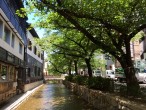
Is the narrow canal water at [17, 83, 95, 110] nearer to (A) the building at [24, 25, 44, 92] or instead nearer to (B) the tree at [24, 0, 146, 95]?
(B) the tree at [24, 0, 146, 95]

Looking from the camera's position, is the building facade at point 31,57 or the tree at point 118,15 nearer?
the tree at point 118,15

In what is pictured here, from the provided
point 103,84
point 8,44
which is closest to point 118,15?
point 103,84

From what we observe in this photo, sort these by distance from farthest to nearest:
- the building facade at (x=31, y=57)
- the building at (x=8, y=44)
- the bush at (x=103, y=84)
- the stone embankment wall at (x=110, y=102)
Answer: the building facade at (x=31, y=57), the building at (x=8, y=44), the bush at (x=103, y=84), the stone embankment wall at (x=110, y=102)

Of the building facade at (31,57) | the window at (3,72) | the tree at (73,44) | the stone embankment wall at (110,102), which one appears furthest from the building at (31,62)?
the stone embankment wall at (110,102)

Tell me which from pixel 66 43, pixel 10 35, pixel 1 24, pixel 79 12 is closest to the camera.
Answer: pixel 79 12

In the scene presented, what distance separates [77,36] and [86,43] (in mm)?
1152

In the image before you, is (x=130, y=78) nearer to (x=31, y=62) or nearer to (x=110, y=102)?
(x=110, y=102)

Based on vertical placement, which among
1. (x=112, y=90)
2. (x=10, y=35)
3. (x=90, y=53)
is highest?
(x=10, y=35)

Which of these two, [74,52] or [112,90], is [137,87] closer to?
[112,90]

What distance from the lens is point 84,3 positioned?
13070 millimetres

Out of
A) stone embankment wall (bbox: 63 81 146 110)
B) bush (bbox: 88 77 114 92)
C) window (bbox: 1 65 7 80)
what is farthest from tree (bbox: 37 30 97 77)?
stone embankment wall (bbox: 63 81 146 110)

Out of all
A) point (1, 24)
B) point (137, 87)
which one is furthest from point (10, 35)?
point (137, 87)

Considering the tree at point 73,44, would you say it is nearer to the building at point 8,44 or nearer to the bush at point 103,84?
the building at point 8,44

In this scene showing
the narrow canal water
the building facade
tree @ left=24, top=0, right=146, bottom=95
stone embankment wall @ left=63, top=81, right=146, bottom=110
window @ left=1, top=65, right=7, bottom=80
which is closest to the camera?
stone embankment wall @ left=63, top=81, right=146, bottom=110
